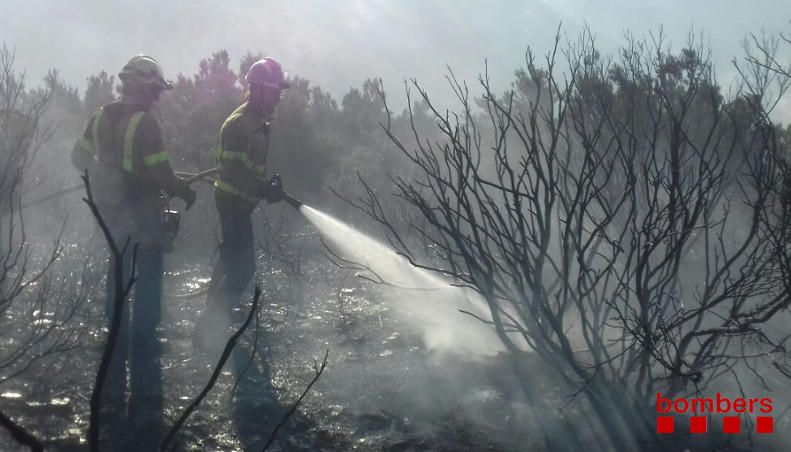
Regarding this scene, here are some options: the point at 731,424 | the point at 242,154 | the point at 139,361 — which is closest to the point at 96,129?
the point at 242,154

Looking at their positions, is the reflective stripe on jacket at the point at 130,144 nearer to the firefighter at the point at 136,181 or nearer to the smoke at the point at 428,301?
the firefighter at the point at 136,181

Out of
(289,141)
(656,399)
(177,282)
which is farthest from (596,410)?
(289,141)

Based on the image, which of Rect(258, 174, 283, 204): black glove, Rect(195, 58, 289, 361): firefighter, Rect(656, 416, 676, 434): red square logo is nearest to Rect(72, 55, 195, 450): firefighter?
Rect(195, 58, 289, 361): firefighter

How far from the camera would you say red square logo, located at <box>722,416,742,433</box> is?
344 cm

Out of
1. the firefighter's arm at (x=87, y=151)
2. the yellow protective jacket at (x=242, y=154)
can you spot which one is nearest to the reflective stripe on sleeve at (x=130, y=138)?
the firefighter's arm at (x=87, y=151)

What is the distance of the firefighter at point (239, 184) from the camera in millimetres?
4621

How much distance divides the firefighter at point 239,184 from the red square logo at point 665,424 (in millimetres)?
2684

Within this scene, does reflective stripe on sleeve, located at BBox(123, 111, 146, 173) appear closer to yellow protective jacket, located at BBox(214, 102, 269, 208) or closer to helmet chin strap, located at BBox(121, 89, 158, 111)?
helmet chin strap, located at BBox(121, 89, 158, 111)

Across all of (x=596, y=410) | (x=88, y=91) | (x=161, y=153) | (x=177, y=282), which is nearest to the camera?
(x=596, y=410)

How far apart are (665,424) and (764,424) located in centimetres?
52

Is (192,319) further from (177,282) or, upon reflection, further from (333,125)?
(333,125)

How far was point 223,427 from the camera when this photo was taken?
3.21 metres

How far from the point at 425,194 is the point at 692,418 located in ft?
20.8

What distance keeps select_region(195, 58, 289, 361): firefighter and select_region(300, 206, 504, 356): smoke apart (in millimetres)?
567
